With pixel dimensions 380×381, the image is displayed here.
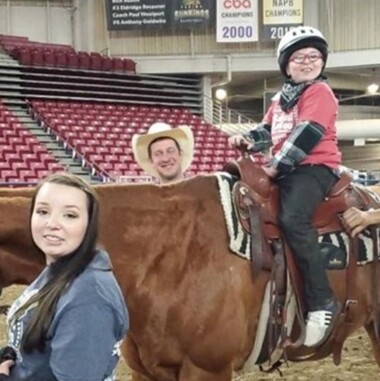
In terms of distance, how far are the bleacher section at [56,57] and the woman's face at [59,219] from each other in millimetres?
18265

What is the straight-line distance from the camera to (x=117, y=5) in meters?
20.1

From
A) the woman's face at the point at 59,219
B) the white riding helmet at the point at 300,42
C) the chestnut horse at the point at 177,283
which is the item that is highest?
the white riding helmet at the point at 300,42

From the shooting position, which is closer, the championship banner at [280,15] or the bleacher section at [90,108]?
the bleacher section at [90,108]

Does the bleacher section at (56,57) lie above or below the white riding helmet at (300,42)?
above

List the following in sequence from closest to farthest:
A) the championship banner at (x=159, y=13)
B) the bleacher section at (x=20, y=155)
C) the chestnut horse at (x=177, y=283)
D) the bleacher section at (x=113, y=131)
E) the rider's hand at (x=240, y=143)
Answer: the chestnut horse at (x=177, y=283) < the rider's hand at (x=240, y=143) < the bleacher section at (x=20, y=155) < the bleacher section at (x=113, y=131) < the championship banner at (x=159, y=13)

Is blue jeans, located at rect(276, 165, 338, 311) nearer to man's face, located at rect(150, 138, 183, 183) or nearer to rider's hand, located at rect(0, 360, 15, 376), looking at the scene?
man's face, located at rect(150, 138, 183, 183)

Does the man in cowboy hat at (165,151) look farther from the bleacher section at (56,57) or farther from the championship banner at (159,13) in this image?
the championship banner at (159,13)

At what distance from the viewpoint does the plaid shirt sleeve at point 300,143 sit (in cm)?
283

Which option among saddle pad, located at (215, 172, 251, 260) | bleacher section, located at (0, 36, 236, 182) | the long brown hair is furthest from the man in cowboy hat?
bleacher section, located at (0, 36, 236, 182)

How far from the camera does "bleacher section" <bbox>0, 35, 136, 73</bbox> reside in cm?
1902

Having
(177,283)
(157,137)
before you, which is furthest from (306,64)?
(157,137)

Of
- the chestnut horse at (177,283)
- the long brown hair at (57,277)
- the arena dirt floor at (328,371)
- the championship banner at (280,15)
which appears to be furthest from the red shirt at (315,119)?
the championship banner at (280,15)

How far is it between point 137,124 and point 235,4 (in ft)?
15.1

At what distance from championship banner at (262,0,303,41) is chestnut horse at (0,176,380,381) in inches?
699
